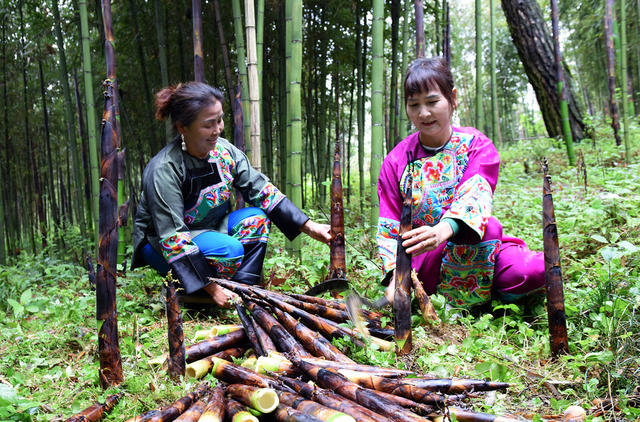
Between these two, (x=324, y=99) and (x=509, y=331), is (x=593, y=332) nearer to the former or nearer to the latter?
(x=509, y=331)

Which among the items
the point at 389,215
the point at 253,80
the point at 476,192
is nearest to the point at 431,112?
the point at 476,192

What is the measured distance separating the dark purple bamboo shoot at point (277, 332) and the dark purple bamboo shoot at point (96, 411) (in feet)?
1.87

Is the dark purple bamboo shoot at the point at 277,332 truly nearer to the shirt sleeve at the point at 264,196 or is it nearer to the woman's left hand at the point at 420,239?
the woman's left hand at the point at 420,239

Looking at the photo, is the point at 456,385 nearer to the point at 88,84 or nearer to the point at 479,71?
the point at 88,84

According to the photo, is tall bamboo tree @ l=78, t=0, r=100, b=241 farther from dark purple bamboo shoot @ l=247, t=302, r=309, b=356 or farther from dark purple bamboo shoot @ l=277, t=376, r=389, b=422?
dark purple bamboo shoot @ l=277, t=376, r=389, b=422

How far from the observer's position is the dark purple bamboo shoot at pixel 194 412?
126 centimetres

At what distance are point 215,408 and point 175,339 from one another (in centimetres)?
32

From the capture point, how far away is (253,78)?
2703 mm

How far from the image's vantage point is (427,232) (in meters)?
1.65

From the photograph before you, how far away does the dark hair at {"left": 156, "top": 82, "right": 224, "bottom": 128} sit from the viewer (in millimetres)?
2293

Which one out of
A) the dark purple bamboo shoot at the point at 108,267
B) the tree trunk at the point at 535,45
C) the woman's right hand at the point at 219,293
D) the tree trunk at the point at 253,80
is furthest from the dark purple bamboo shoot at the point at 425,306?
the tree trunk at the point at 535,45

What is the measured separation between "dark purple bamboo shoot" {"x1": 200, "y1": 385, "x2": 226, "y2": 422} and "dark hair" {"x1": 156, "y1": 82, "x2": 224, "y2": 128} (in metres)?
1.42

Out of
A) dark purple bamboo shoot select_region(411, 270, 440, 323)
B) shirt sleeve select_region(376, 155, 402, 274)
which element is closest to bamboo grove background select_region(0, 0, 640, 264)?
shirt sleeve select_region(376, 155, 402, 274)

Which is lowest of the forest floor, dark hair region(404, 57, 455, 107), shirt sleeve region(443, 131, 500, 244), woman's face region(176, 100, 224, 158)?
the forest floor
